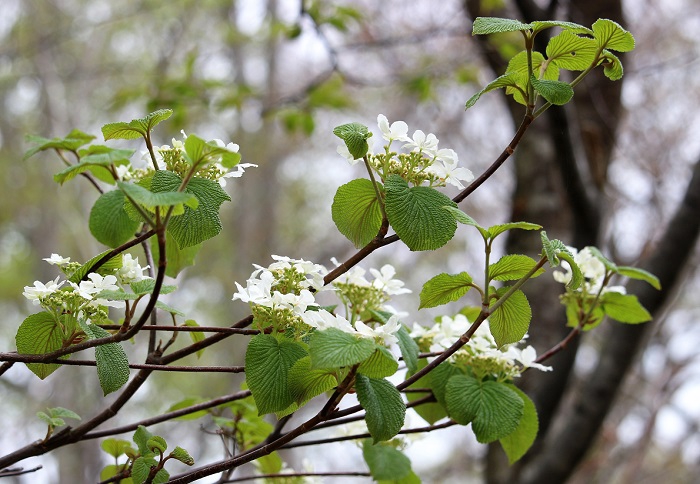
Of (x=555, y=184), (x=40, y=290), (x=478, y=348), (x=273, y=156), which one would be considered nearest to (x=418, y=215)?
(x=478, y=348)

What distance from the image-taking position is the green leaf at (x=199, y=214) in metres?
0.54

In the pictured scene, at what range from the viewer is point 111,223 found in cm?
60

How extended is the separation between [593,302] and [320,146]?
5.58 meters

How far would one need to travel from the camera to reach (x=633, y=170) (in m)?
4.19

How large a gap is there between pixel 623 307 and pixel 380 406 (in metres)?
0.42

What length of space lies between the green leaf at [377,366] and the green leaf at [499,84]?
0.20m

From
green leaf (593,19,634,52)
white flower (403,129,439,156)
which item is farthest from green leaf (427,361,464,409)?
green leaf (593,19,634,52)

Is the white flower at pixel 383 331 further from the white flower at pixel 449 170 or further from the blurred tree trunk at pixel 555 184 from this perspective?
the blurred tree trunk at pixel 555 184

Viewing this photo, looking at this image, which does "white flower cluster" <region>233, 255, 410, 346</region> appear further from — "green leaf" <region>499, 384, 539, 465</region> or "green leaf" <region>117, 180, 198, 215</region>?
"green leaf" <region>499, 384, 539, 465</region>

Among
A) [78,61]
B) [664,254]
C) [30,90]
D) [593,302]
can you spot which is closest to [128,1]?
[78,61]

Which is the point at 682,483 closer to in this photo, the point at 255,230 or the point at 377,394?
the point at 255,230

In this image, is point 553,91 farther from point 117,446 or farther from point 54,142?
point 117,446

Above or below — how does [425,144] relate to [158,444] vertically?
above

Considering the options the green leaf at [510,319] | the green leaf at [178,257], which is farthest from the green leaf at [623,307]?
the green leaf at [178,257]
